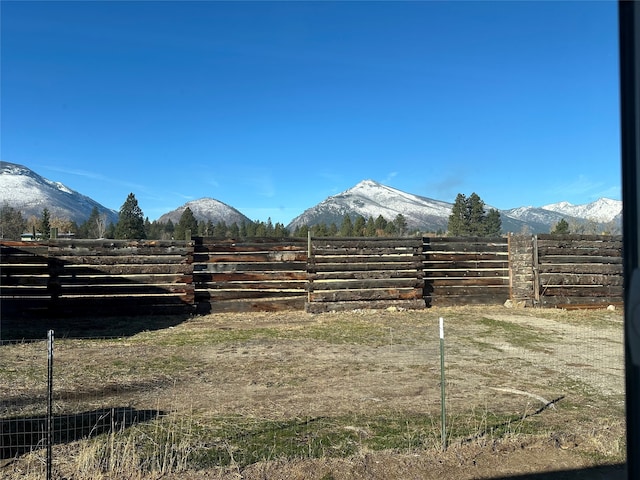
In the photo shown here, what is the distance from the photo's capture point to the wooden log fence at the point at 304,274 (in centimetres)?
1185

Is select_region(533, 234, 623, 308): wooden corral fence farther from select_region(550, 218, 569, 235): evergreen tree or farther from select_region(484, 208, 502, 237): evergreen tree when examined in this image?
select_region(484, 208, 502, 237): evergreen tree

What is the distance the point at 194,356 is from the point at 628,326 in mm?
7551

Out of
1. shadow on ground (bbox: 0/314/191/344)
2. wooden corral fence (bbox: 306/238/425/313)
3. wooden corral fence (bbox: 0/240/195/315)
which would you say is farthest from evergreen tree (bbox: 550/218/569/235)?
shadow on ground (bbox: 0/314/191/344)

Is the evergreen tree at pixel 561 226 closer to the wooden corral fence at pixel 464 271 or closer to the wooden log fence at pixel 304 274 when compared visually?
the wooden log fence at pixel 304 274

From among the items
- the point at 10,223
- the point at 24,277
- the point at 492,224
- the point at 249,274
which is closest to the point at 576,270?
the point at 249,274

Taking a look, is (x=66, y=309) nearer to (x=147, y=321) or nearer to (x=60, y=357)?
(x=147, y=321)

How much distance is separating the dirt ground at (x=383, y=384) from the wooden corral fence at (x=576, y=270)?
8.47 ft

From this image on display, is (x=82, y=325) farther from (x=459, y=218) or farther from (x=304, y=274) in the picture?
(x=459, y=218)

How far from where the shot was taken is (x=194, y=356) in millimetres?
7883

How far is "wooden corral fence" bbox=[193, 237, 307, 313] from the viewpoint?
41.9ft

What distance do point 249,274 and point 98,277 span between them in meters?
3.96

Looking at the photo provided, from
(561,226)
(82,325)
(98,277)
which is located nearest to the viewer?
(82,325)

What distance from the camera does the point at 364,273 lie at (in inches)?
528

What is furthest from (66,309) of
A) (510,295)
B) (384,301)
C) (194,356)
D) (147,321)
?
(510,295)
